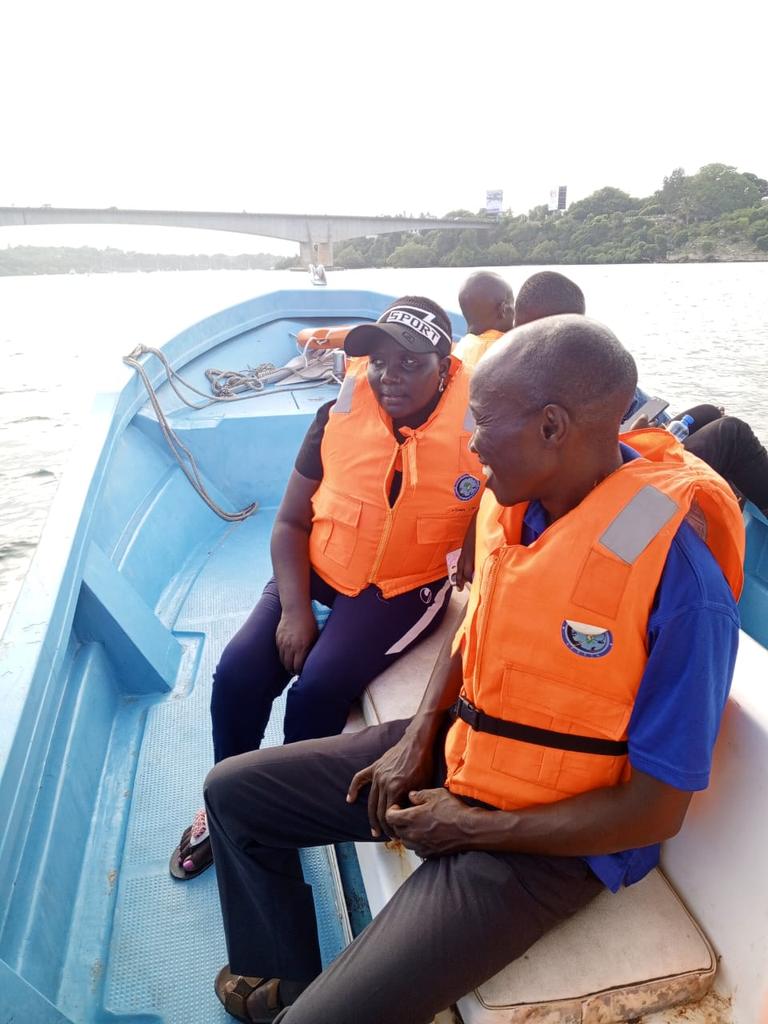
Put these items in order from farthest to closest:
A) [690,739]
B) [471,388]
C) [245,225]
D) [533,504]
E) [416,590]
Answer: [245,225] < [416,590] < [533,504] < [471,388] < [690,739]

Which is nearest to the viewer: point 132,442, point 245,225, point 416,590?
point 416,590

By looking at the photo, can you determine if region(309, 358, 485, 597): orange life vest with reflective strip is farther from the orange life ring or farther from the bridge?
the bridge

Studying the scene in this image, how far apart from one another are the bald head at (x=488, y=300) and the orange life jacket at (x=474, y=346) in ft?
0.23

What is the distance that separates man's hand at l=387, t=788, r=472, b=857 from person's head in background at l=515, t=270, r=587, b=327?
1715 mm

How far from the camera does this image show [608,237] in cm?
2731

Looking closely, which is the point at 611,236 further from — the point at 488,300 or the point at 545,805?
the point at 545,805

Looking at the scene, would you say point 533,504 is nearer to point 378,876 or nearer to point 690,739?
point 690,739

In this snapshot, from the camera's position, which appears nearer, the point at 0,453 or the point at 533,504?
the point at 533,504

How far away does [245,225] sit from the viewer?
61.1ft

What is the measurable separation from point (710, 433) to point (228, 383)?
9.81 feet

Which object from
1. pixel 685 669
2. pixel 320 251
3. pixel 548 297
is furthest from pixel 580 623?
pixel 320 251

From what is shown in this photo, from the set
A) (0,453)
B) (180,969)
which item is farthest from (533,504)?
(0,453)

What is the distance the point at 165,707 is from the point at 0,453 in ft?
20.9

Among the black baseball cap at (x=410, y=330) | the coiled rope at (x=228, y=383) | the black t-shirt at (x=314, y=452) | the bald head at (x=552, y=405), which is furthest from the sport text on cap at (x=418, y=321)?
the coiled rope at (x=228, y=383)
